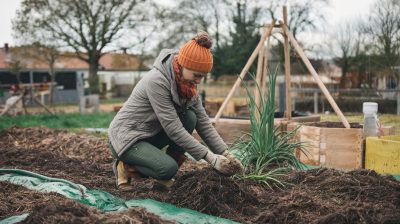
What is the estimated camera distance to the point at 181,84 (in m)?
3.33

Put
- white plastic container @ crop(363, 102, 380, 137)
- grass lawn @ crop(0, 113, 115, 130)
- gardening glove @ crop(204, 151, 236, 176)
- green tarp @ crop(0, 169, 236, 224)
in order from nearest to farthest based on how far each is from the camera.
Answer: green tarp @ crop(0, 169, 236, 224) → gardening glove @ crop(204, 151, 236, 176) → white plastic container @ crop(363, 102, 380, 137) → grass lawn @ crop(0, 113, 115, 130)

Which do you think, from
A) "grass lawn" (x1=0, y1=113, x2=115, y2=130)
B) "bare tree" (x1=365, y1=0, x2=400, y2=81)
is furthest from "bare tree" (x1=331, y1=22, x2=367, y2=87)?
"grass lawn" (x1=0, y1=113, x2=115, y2=130)

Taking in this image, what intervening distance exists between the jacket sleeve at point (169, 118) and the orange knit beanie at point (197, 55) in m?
0.22

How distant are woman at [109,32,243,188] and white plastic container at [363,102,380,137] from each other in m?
2.23

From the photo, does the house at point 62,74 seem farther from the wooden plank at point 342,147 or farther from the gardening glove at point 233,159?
the gardening glove at point 233,159

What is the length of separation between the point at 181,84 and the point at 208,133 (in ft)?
1.52

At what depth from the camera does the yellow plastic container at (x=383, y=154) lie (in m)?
4.34

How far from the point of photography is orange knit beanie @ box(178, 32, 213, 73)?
10.4 ft

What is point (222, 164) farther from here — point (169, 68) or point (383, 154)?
point (383, 154)

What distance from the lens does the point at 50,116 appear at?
1262 cm

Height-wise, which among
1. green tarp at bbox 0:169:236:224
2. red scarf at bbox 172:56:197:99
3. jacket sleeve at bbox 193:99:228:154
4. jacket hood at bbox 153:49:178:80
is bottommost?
green tarp at bbox 0:169:236:224

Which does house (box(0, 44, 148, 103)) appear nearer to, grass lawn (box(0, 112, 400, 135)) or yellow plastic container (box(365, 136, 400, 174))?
grass lawn (box(0, 112, 400, 135))

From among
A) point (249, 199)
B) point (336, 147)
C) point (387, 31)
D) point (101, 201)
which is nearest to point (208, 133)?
point (249, 199)

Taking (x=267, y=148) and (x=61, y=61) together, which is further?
(x=61, y=61)
